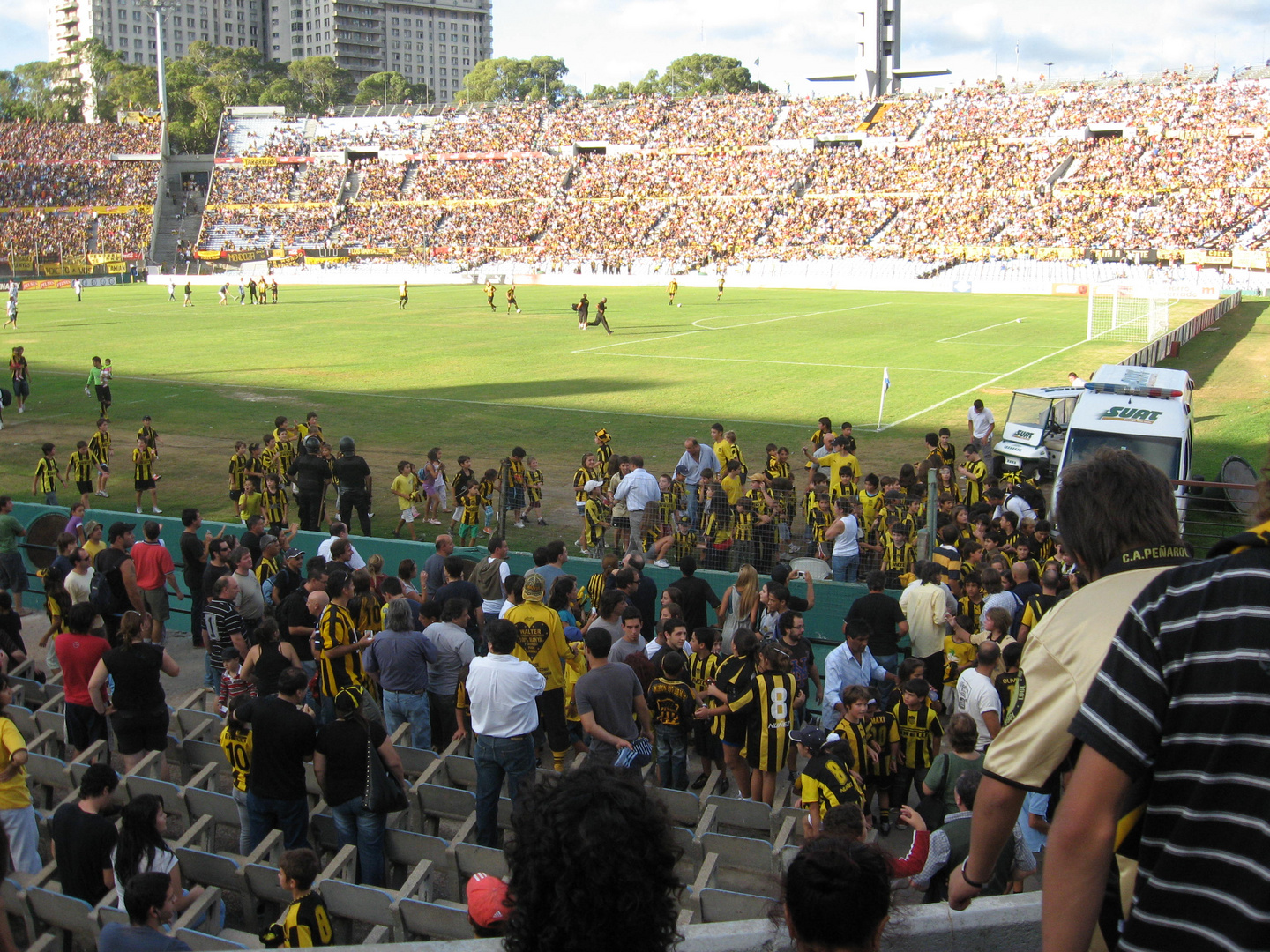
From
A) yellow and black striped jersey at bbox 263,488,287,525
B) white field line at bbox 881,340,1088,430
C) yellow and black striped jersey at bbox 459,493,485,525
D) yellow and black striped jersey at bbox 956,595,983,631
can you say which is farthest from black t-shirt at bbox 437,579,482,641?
white field line at bbox 881,340,1088,430

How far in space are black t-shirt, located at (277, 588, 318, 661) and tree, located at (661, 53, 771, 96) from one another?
161 m

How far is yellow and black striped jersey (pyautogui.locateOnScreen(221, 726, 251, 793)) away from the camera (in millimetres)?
7285

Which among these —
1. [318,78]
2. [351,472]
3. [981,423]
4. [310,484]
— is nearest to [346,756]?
[351,472]

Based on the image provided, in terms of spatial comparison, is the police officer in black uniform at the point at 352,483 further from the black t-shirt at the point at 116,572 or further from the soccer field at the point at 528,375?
the black t-shirt at the point at 116,572

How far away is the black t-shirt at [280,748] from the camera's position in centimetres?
665

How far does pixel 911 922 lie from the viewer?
3.03m

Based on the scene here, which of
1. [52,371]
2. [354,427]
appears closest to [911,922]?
[354,427]

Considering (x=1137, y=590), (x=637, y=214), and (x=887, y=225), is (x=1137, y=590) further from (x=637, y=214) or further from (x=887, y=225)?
(x=637, y=214)

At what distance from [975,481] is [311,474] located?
9.89m

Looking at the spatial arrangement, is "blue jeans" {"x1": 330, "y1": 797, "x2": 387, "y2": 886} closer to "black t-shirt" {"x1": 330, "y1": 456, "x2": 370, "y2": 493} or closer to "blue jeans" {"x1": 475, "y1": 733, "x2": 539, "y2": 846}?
"blue jeans" {"x1": 475, "y1": 733, "x2": 539, "y2": 846}

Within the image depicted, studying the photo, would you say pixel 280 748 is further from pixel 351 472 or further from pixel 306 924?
pixel 351 472

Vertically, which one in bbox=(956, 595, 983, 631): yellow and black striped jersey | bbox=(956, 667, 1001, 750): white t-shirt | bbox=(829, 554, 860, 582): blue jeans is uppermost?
bbox=(956, 667, 1001, 750): white t-shirt

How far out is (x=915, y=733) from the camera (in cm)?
744

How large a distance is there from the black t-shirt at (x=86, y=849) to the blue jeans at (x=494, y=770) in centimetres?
219
